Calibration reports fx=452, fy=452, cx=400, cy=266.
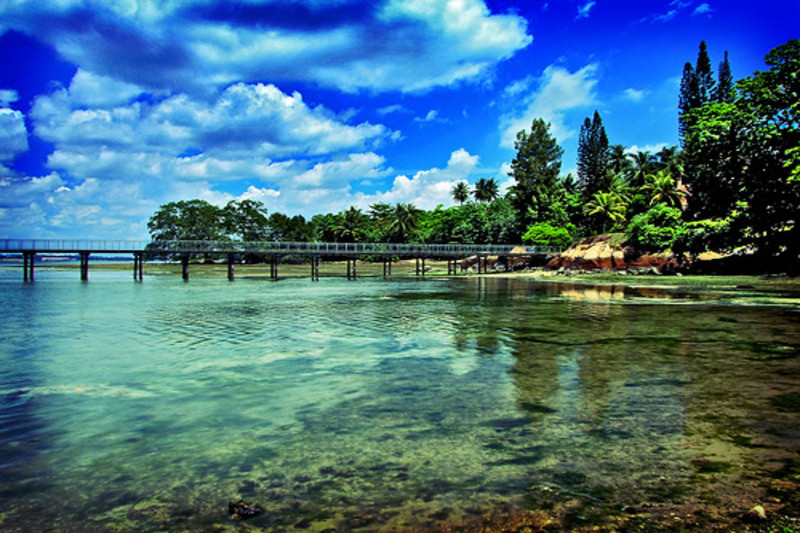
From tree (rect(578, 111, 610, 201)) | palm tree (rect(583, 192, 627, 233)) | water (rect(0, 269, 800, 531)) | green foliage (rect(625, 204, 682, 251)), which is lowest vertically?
water (rect(0, 269, 800, 531))

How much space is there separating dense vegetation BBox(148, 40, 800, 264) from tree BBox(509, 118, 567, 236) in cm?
20

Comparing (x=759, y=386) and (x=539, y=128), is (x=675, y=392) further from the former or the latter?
(x=539, y=128)

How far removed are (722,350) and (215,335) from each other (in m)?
15.1

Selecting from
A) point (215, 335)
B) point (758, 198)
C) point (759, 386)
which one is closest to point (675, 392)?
point (759, 386)

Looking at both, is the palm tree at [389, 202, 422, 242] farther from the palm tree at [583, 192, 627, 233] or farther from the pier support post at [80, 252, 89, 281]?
the pier support post at [80, 252, 89, 281]

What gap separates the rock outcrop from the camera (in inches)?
2104

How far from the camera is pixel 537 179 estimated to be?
88250mm

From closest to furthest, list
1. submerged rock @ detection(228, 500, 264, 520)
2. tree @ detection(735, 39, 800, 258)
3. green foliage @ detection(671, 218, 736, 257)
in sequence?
submerged rock @ detection(228, 500, 264, 520), tree @ detection(735, 39, 800, 258), green foliage @ detection(671, 218, 736, 257)

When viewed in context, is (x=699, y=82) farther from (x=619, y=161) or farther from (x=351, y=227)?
(x=351, y=227)

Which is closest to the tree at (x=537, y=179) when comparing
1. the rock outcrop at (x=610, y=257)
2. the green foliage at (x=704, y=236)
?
the rock outcrop at (x=610, y=257)

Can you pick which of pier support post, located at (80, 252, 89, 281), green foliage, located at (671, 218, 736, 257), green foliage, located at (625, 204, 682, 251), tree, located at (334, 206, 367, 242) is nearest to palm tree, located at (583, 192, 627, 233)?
green foliage, located at (625, 204, 682, 251)

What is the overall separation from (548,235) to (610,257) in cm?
1920

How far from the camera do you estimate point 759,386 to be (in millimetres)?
8289

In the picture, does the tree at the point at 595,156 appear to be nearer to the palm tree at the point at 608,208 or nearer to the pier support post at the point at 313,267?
the palm tree at the point at 608,208
